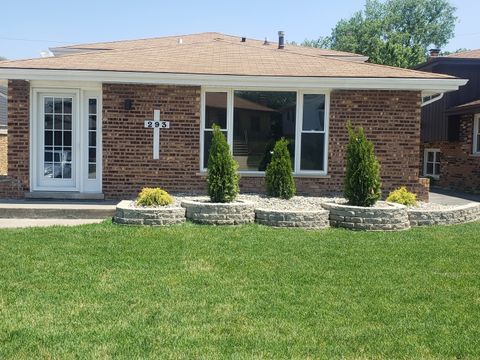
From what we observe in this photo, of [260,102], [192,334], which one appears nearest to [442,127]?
[260,102]

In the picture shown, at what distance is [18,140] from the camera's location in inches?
429

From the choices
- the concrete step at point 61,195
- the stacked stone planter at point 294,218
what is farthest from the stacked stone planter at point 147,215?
the concrete step at point 61,195

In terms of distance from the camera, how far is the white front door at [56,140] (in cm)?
1109

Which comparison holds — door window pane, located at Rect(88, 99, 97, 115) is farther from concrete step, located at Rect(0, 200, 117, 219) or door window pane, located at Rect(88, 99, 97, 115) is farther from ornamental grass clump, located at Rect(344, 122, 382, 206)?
ornamental grass clump, located at Rect(344, 122, 382, 206)

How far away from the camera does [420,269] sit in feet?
21.3

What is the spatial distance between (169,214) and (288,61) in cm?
565

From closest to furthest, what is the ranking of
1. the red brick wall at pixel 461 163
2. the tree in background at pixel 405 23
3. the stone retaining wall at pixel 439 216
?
the stone retaining wall at pixel 439 216 < the red brick wall at pixel 461 163 < the tree in background at pixel 405 23

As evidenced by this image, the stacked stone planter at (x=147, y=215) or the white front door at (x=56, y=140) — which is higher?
the white front door at (x=56, y=140)

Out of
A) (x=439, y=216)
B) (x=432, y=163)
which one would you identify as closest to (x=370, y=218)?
(x=439, y=216)

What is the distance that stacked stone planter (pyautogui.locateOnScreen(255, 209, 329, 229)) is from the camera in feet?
29.2

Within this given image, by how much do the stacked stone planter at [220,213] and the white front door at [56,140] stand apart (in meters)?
3.56

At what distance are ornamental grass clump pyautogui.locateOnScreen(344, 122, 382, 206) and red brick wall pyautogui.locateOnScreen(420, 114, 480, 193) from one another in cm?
924

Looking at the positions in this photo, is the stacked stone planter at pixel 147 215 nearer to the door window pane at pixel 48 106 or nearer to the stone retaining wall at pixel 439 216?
the door window pane at pixel 48 106

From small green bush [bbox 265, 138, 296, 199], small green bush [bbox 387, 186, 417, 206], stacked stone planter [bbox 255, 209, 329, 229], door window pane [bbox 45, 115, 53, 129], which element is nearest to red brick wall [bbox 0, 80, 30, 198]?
door window pane [bbox 45, 115, 53, 129]
